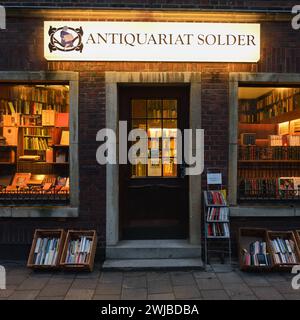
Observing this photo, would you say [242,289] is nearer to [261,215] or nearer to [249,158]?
[261,215]

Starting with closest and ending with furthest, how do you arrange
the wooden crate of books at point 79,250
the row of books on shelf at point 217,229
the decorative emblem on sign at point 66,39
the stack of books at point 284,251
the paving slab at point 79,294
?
the paving slab at point 79,294, the wooden crate of books at point 79,250, the stack of books at point 284,251, the row of books on shelf at point 217,229, the decorative emblem on sign at point 66,39

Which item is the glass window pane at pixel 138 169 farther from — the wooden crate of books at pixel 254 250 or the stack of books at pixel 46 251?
the wooden crate of books at pixel 254 250

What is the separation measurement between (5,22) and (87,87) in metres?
1.69

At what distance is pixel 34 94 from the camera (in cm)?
640

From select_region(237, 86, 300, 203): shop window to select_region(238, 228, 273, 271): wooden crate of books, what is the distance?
0.58m

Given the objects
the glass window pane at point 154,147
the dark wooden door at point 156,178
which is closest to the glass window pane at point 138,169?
the dark wooden door at point 156,178

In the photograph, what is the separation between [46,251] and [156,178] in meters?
2.20

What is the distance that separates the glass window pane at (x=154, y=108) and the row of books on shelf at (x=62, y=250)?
7.40 feet

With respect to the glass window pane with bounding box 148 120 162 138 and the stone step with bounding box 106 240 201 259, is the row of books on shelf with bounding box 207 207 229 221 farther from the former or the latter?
the glass window pane with bounding box 148 120 162 138

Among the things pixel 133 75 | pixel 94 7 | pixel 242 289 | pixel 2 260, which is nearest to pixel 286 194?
pixel 242 289

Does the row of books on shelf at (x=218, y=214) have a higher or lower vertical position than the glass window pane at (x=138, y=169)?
lower

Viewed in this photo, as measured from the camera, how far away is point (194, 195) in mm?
6113

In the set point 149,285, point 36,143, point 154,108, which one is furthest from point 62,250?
point 154,108

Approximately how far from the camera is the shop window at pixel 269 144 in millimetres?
6332
